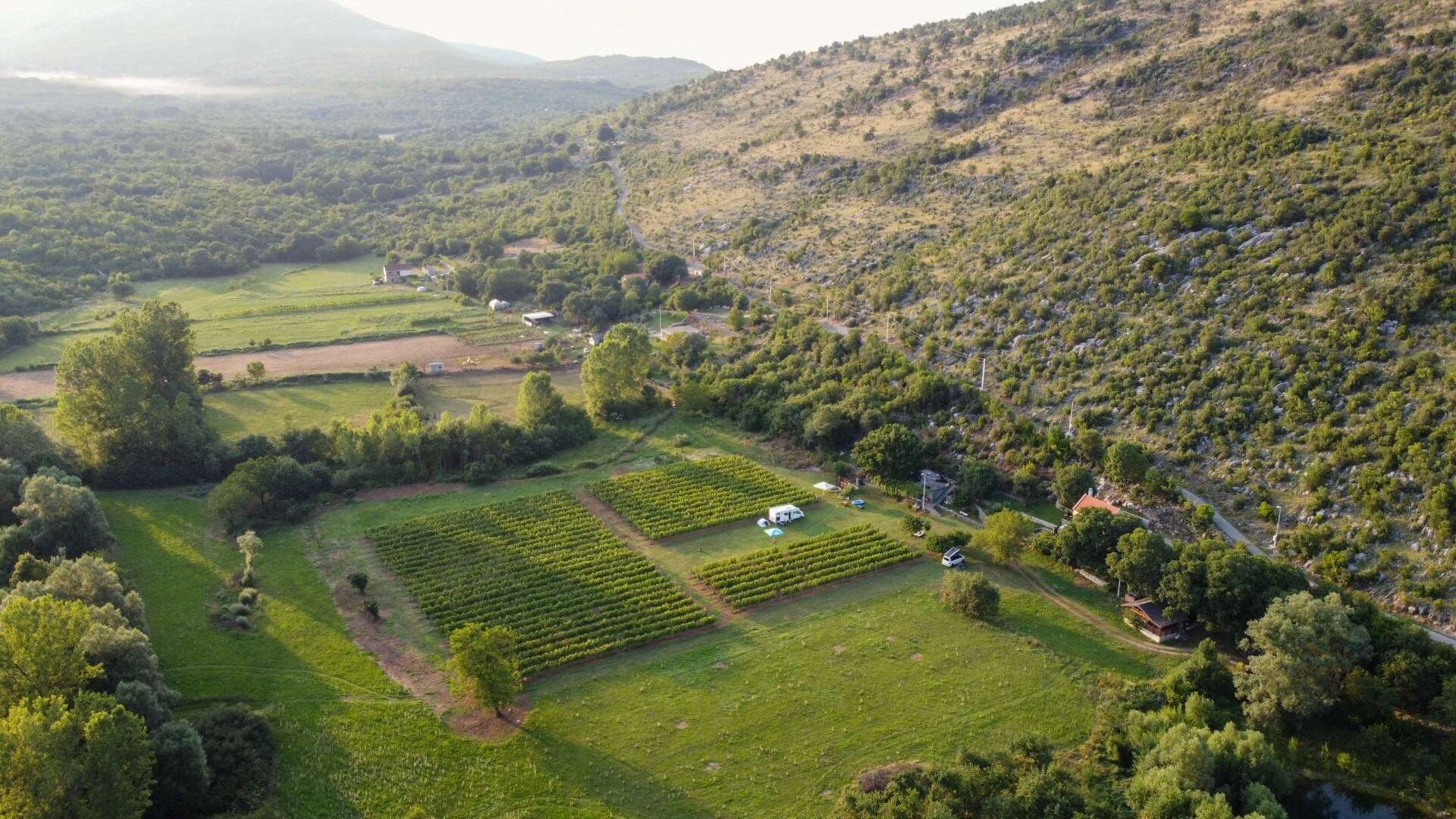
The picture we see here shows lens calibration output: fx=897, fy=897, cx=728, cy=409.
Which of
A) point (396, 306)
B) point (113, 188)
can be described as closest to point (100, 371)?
point (396, 306)

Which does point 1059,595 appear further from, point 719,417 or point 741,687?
point 719,417

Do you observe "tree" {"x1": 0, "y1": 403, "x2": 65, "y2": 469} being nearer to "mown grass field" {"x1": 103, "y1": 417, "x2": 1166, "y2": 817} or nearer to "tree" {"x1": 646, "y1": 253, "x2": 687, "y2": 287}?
"mown grass field" {"x1": 103, "y1": 417, "x2": 1166, "y2": 817}

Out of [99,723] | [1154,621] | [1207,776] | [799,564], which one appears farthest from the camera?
[799,564]

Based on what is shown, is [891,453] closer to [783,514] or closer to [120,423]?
[783,514]

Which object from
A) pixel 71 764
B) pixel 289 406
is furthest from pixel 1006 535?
pixel 289 406

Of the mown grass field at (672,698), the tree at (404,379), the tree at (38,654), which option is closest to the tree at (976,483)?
the mown grass field at (672,698)

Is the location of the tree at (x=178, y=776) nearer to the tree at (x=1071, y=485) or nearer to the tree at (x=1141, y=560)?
the tree at (x=1141, y=560)

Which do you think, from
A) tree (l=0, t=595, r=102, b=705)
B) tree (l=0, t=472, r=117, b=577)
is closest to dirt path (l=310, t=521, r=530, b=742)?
tree (l=0, t=472, r=117, b=577)
